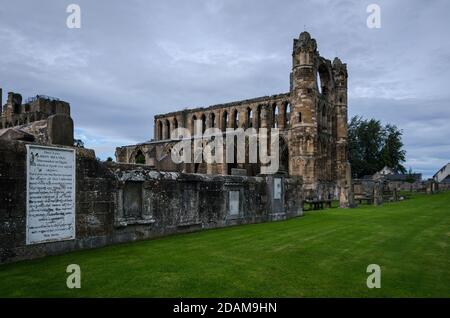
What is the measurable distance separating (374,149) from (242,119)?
1134 inches

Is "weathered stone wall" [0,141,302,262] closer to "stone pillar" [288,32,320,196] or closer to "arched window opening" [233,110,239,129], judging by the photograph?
"stone pillar" [288,32,320,196]

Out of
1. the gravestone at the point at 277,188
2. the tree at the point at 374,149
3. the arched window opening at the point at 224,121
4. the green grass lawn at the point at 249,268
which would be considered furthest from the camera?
the tree at the point at 374,149

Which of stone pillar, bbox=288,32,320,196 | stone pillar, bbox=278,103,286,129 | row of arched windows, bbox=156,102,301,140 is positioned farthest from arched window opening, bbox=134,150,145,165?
stone pillar, bbox=288,32,320,196

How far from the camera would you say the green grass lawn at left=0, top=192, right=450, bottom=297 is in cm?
462

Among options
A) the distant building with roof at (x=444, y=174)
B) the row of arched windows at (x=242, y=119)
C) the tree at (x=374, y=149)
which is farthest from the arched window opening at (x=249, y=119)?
the distant building with roof at (x=444, y=174)

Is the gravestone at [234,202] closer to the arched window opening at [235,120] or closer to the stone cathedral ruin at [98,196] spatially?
the stone cathedral ruin at [98,196]

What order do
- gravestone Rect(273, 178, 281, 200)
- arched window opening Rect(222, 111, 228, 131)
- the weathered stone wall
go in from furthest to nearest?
arched window opening Rect(222, 111, 228, 131) < gravestone Rect(273, 178, 281, 200) < the weathered stone wall

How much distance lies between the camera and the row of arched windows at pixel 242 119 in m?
38.2

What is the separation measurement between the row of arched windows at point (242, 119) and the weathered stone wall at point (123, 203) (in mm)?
26282

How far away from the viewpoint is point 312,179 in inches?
1277

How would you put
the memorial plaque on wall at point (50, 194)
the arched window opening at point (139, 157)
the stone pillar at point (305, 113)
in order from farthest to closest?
the arched window opening at point (139, 157)
the stone pillar at point (305, 113)
the memorial plaque on wall at point (50, 194)

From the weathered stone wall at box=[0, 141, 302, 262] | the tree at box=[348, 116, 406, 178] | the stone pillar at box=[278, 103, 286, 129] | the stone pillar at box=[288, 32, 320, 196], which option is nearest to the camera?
the weathered stone wall at box=[0, 141, 302, 262]

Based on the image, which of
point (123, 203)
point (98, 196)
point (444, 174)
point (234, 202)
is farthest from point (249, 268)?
point (444, 174)

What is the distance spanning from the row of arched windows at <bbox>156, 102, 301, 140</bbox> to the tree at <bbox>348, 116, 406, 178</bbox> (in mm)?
22823
